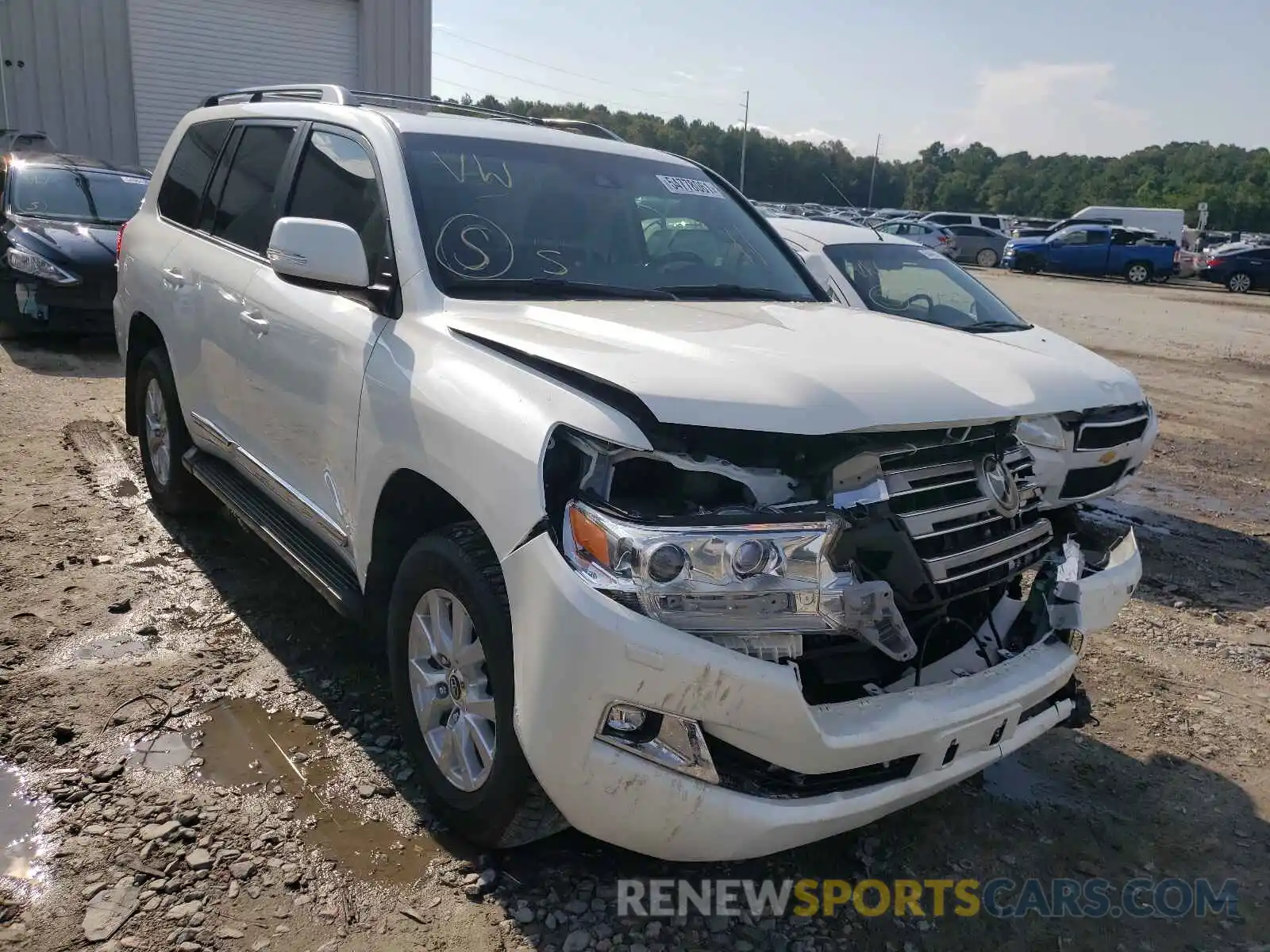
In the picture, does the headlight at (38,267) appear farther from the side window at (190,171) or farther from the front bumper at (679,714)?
the front bumper at (679,714)

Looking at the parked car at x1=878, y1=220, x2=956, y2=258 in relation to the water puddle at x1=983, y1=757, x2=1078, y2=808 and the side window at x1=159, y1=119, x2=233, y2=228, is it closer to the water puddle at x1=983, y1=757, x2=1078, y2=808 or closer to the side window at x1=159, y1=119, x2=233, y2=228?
the side window at x1=159, y1=119, x2=233, y2=228

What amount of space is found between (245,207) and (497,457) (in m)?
2.41

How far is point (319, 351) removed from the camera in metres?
3.19

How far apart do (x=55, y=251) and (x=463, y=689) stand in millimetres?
8133

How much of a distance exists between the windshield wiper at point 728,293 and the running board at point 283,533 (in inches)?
57.3

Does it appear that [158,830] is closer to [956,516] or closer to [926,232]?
[956,516]

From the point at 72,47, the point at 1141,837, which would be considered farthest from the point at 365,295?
the point at 72,47

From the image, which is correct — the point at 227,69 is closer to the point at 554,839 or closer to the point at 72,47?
the point at 72,47

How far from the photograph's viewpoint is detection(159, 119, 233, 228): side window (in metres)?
4.49

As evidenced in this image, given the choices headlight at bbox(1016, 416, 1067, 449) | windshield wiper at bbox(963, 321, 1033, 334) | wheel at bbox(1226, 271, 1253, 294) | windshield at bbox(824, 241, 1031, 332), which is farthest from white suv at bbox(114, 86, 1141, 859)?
wheel at bbox(1226, 271, 1253, 294)

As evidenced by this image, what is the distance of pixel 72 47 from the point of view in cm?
1565

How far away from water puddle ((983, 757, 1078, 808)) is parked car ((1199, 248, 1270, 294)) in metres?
30.7

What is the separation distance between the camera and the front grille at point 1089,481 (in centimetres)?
511

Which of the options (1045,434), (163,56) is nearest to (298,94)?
(1045,434)
